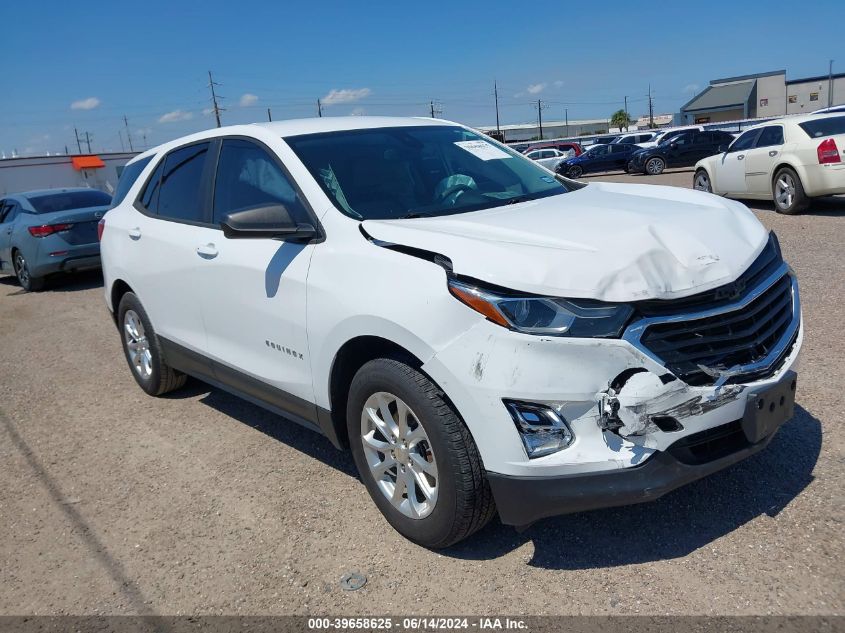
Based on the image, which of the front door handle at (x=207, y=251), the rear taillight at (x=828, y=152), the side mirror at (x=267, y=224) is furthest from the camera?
the rear taillight at (x=828, y=152)

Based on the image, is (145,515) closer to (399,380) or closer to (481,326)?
(399,380)

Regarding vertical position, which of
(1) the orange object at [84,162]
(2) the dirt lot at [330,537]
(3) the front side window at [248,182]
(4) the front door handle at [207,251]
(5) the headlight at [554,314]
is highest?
Result: (1) the orange object at [84,162]

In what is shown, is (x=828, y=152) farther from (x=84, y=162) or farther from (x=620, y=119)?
(x=620, y=119)

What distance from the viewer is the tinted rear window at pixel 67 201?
38.0ft

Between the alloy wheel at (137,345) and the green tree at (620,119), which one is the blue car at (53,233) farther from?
the green tree at (620,119)

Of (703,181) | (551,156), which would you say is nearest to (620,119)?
(551,156)

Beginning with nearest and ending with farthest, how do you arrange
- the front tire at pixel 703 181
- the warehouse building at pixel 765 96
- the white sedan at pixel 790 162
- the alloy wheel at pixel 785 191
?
the white sedan at pixel 790 162 < the alloy wheel at pixel 785 191 < the front tire at pixel 703 181 < the warehouse building at pixel 765 96

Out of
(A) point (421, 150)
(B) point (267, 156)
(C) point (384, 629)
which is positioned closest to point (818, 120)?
(A) point (421, 150)

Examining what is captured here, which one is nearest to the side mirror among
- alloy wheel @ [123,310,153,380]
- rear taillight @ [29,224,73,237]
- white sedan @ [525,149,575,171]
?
alloy wheel @ [123,310,153,380]

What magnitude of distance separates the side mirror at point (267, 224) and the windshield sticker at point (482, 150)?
1301mm

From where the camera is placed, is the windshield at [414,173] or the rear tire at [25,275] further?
the rear tire at [25,275]

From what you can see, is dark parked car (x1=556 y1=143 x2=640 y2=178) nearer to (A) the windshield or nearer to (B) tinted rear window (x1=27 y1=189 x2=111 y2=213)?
(B) tinted rear window (x1=27 y1=189 x2=111 y2=213)

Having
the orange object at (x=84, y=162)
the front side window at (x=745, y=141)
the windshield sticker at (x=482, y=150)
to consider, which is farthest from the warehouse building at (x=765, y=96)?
the windshield sticker at (x=482, y=150)

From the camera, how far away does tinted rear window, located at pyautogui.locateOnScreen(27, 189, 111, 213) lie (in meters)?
11.6
